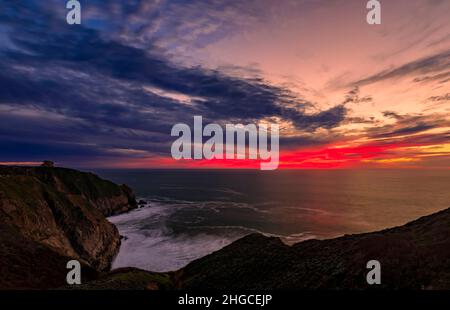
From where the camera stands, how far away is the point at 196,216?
100875 mm

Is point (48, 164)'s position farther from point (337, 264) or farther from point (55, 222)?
point (337, 264)

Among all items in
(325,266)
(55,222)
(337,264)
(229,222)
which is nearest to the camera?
(337,264)

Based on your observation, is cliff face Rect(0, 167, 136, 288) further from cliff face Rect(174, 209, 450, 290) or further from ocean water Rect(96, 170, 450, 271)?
cliff face Rect(174, 209, 450, 290)

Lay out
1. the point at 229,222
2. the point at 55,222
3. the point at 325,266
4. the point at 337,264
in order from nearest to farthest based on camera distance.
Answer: the point at 337,264 < the point at 325,266 < the point at 55,222 < the point at 229,222

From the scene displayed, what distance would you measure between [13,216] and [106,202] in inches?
2616

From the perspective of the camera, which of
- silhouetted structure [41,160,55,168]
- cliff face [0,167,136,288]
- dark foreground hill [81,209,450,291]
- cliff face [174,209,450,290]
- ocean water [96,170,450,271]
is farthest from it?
silhouetted structure [41,160,55,168]

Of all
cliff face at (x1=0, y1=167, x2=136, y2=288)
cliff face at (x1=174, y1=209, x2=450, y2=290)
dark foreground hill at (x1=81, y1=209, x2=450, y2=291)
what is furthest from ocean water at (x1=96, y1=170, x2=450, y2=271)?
cliff face at (x1=174, y1=209, x2=450, y2=290)

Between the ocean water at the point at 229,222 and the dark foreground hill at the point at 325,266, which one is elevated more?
the dark foreground hill at the point at 325,266

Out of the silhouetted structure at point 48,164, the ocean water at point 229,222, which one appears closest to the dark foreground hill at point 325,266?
the ocean water at point 229,222

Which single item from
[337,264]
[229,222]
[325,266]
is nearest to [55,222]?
[229,222]

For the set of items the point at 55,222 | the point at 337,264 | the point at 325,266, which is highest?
the point at 337,264

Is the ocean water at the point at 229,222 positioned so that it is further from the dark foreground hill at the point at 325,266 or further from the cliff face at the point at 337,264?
the cliff face at the point at 337,264
